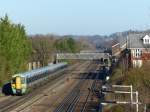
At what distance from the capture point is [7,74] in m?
64.2

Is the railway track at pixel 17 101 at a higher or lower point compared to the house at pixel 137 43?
lower

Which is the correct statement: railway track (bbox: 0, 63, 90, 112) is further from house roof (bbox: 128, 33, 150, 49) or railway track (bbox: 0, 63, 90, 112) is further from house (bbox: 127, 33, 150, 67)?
house roof (bbox: 128, 33, 150, 49)

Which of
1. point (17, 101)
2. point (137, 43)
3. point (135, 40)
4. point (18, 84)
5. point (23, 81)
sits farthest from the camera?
point (135, 40)

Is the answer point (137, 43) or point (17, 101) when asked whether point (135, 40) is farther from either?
point (17, 101)

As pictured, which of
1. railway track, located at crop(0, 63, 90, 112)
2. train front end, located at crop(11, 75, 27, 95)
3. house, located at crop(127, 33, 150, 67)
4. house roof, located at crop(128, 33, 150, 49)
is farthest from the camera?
house roof, located at crop(128, 33, 150, 49)

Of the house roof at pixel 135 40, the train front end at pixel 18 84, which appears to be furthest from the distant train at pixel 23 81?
the house roof at pixel 135 40

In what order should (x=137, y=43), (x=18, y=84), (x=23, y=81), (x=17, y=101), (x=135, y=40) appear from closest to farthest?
(x=17, y=101), (x=18, y=84), (x=23, y=81), (x=137, y=43), (x=135, y=40)

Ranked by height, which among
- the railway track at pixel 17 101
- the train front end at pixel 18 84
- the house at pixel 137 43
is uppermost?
the house at pixel 137 43

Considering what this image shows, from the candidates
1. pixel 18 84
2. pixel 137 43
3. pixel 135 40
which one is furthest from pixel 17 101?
pixel 135 40

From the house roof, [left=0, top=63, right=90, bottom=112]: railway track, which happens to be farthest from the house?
[left=0, top=63, right=90, bottom=112]: railway track

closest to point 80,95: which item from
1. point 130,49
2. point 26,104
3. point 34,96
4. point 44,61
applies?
point 34,96

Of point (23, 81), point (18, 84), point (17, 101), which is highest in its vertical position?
point (23, 81)

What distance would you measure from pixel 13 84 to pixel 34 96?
2552mm

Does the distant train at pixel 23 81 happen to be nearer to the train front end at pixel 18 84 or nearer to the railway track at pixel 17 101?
the train front end at pixel 18 84
